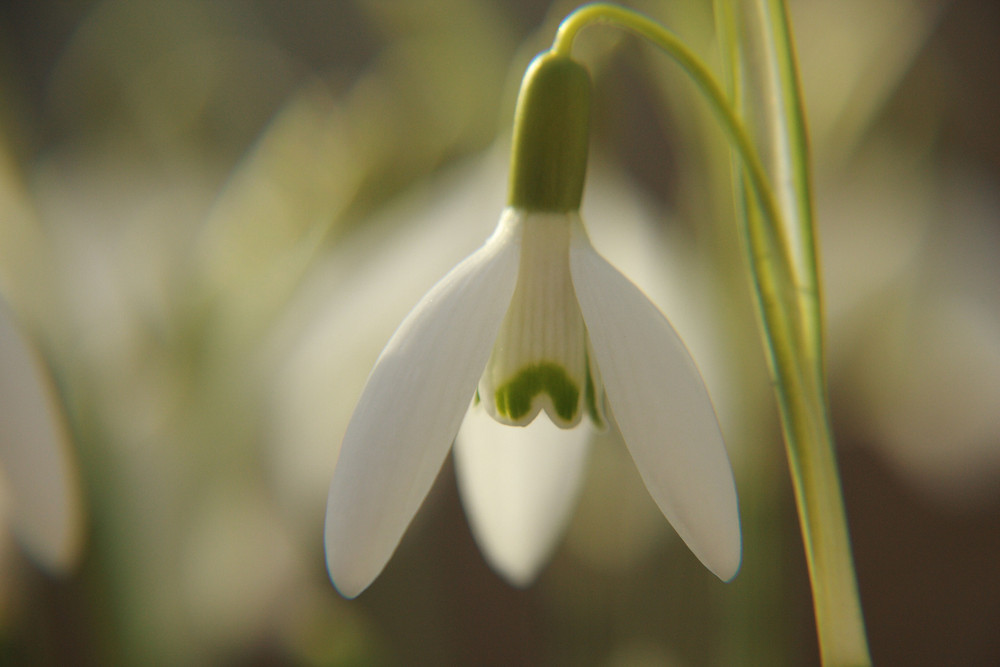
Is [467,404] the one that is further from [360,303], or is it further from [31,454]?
[360,303]

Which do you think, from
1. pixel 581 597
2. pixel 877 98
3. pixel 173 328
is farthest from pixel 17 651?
pixel 877 98

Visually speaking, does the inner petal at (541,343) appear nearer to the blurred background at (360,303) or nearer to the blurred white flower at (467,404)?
the blurred white flower at (467,404)

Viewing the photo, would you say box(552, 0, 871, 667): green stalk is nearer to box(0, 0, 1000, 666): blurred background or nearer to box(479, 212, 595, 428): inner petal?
box(479, 212, 595, 428): inner petal

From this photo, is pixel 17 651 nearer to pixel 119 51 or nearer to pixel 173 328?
pixel 173 328

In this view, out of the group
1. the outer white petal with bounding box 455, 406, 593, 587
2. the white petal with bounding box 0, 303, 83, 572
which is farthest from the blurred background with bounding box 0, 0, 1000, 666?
the outer white petal with bounding box 455, 406, 593, 587

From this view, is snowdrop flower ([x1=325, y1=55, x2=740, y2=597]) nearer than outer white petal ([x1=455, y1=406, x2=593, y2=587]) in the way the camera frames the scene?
Yes

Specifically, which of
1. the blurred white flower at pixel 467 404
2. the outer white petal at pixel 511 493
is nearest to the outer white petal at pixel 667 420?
the blurred white flower at pixel 467 404
